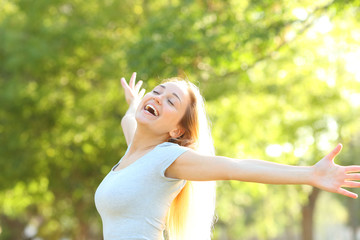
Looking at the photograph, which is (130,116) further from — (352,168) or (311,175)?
(352,168)

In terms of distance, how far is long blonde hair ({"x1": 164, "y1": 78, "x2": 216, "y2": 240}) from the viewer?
3.49 metres

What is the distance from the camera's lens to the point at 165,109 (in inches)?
135

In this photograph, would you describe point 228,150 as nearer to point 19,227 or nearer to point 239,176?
point 239,176

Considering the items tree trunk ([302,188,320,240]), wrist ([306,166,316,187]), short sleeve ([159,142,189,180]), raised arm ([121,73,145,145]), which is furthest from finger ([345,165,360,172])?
tree trunk ([302,188,320,240])

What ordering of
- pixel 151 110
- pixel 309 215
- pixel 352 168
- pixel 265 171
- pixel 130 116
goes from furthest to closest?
pixel 309 215 → pixel 130 116 → pixel 151 110 → pixel 265 171 → pixel 352 168

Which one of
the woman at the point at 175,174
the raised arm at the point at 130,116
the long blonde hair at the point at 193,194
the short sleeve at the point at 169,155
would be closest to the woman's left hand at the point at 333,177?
the woman at the point at 175,174

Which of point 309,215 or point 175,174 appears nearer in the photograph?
point 175,174

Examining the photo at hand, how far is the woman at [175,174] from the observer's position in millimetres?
2885

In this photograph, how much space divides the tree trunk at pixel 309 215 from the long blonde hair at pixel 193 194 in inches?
938

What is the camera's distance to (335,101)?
21484 millimetres

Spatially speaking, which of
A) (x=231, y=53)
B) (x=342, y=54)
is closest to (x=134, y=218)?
(x=231, y=53)

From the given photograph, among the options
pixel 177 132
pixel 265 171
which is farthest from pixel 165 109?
pixel 265 171

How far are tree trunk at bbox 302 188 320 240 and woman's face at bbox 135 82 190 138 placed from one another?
24.0 metres

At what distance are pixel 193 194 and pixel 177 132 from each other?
35 cm
